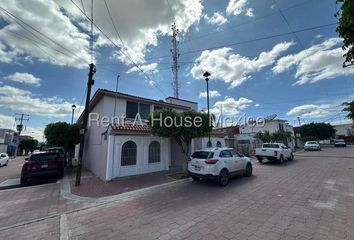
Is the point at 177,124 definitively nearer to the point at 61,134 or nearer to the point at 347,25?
the point at 347,25

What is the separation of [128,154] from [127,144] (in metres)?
0.63

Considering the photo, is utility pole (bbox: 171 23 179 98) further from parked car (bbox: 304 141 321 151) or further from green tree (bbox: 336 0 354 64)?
parked car (bbox: 304 141 321 151)

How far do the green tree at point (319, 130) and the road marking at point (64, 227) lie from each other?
58.2 m

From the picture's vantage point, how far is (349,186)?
307 inches

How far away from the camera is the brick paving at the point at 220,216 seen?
4164 mm

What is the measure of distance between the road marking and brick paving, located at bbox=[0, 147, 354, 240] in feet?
0.21

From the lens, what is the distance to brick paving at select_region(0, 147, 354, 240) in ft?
13.7

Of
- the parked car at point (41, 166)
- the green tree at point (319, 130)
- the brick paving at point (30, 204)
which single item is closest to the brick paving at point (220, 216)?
the brick paving at point (30, 204)

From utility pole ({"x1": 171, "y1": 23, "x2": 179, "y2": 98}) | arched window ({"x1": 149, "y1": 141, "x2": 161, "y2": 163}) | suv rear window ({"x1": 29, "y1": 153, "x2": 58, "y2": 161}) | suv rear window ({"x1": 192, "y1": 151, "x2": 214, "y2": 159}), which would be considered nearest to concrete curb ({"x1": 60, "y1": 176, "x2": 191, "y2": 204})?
suv rear window ({"x1": 192, "y1": 151, "x2": 214, "y2": 159})

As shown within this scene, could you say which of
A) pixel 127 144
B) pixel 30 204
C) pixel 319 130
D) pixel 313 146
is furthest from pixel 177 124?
pixel 319 130

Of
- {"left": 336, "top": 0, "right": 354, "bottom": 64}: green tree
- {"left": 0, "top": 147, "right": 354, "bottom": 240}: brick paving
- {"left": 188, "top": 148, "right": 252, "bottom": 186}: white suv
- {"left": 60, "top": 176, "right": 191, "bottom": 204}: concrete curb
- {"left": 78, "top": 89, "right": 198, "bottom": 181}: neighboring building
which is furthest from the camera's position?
{"left": 78, "top": 89, "right": 198, "bottom": 181}: neighboring building

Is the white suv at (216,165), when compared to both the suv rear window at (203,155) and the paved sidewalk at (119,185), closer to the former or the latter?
the suv rear window at (203,155)

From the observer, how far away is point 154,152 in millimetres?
12211

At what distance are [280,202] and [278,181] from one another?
351 centimetres
